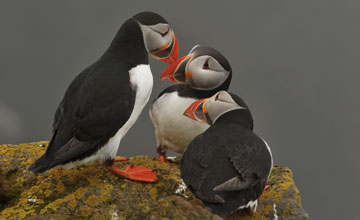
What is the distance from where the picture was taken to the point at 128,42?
4.20 metres

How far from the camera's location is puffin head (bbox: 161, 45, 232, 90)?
176 inches

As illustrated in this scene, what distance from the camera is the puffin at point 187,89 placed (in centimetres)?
447

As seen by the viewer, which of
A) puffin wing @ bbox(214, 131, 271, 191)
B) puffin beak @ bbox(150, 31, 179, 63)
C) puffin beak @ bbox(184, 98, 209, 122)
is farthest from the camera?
puffin beak @ bbox(150, 31, 179, 63)

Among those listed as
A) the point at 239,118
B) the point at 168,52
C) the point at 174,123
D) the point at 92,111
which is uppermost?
the point at 168,52

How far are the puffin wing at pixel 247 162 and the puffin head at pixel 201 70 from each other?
39.1 inches

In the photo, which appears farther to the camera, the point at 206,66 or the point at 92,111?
the point at 206,66

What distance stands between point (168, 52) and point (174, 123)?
2.30 ft

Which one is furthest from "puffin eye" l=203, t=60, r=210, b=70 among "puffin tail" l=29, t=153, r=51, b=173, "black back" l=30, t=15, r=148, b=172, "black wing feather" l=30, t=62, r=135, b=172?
"puffin tail" l=29, t=153, r=51, b=173

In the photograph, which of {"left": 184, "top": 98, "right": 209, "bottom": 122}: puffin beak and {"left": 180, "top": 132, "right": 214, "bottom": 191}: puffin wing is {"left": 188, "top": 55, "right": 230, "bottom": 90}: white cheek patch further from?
{"left": 180, "top": 132, "right": 214, "bottom": 191}: puffin wing

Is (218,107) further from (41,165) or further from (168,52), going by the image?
(41,165)

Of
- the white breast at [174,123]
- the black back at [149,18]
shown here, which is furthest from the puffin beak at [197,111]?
the black back at [149,18]

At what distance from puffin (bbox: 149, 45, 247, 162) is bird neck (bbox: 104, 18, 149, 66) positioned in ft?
1.41

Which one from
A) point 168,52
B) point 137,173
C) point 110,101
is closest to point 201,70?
point 168,52

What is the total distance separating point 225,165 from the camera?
3371mm
